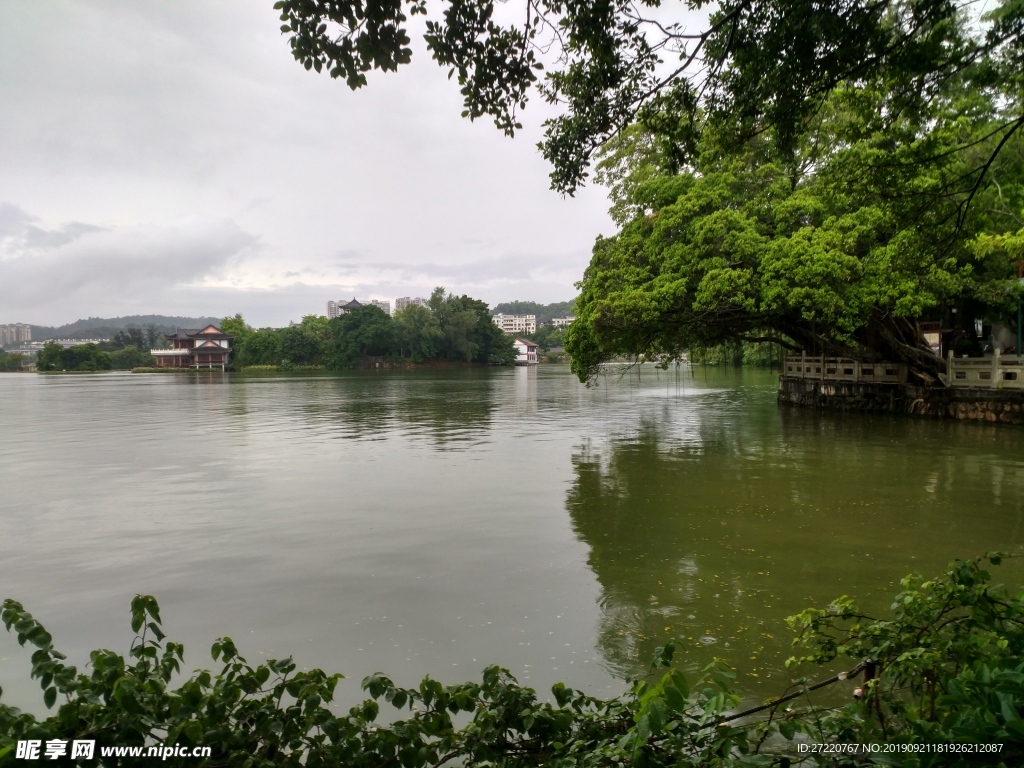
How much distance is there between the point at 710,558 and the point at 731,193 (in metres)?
12.9

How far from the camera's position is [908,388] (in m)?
17.1

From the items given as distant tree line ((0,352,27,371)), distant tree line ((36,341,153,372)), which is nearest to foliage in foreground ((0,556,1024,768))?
distant tree line ((36,341,153,372))

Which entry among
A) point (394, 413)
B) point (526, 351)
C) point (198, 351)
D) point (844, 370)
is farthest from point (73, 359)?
point (844, 370)

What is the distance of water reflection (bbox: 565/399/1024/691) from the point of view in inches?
183

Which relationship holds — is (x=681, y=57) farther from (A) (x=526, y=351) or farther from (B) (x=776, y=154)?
(A) (x=526, y=351)

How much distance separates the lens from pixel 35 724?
6.15ft

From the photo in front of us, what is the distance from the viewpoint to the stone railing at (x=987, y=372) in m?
14.3

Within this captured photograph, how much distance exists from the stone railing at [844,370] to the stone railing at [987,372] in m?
1.72

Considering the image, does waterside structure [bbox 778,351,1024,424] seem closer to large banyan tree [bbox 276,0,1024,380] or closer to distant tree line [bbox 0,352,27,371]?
large banyan tree [bbox 276,0,1024,380]

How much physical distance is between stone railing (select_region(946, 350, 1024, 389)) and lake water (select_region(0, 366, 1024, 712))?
1.12 m

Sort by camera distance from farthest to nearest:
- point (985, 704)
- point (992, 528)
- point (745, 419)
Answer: point (745, 419)
point (992, 528)
point (985, 704)

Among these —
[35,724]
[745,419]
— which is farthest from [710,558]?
[745,419]

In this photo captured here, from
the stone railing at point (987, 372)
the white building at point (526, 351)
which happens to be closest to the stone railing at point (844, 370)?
the stone railing at point (987, 372)

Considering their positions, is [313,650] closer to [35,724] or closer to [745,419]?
[35,724]
